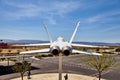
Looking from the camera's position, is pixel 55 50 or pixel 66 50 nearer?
pixel 66 50

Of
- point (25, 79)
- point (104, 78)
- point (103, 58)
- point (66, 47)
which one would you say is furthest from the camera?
point (104, 78)

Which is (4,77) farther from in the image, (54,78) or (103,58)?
(103,58)

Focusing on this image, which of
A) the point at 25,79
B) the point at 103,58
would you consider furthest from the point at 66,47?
the point at 25,79

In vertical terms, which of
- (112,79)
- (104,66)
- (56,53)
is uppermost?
(56,53)

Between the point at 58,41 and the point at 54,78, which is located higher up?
the point at 58,41

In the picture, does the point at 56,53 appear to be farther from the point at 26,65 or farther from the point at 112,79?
the point at 112,79

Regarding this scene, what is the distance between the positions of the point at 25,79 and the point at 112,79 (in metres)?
22.6

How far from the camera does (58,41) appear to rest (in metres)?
20.8

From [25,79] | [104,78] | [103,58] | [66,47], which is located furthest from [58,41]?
[104,78]

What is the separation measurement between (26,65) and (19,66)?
1709 mm

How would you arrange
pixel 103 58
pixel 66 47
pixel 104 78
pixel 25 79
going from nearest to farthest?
pixel 66 47, pixel 103 58, pixel 25 79, pixel 104 78

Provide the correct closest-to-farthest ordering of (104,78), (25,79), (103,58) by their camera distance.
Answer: (103,58) → (25,79) → (104,78)

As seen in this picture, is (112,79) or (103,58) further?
(112,79)

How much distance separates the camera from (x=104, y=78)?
173ft
